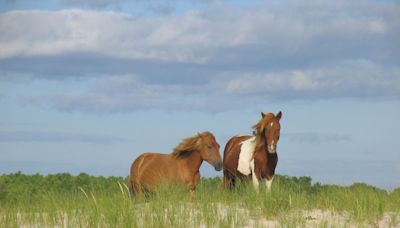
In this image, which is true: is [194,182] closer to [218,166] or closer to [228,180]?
[218,166]

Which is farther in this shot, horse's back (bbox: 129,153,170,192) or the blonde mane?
horse's back (bbox: 129,153,170,192)

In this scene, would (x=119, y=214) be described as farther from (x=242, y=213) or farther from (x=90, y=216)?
(x=242, y=213)

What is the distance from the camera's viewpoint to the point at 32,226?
11359mm

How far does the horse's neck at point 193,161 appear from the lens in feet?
44.7

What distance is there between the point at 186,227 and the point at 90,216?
5.21 ft

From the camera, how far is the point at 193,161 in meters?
13.7

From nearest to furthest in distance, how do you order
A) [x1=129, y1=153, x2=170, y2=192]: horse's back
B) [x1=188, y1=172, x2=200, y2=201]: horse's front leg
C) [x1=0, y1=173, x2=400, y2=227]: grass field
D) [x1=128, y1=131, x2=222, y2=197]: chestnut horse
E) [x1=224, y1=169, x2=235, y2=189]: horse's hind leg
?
[x1=0, y1=173, x2=400, y2=227]: grass field < [x1=188, y1=172, x2=200, y2=201]: horse's front leg < [x1=128, y1=131, x2=222, y2=197]: chestnut horse < [x1=129, y1=153, x2=170, y2=192]: horse's back < [x1=224, y1=169, x2=235, y2=189]: horse's hind leg

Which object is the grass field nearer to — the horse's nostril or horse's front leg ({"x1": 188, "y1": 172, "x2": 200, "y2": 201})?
horse's front leg ({"x1": 188, "y1": 172, "x2": 200, "y2": 201})

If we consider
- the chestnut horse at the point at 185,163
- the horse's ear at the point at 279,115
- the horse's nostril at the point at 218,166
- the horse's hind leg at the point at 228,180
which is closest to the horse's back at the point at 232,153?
the horse's hind leg at the point at 228,180

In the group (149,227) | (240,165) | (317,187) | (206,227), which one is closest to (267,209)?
(206,227)

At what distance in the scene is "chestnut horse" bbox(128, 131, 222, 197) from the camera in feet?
44.5

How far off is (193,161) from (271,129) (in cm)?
193

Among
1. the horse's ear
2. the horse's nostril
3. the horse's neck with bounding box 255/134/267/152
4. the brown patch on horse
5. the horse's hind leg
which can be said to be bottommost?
the horse's nostril

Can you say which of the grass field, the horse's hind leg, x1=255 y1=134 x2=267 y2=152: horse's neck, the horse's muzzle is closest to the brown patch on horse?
the horse's muzzle
